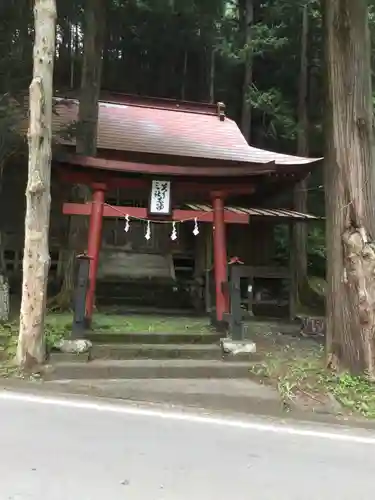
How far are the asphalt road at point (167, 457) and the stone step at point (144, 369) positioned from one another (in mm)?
1270

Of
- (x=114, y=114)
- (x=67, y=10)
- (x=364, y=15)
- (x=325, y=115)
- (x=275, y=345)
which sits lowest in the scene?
(x=275, y=345)

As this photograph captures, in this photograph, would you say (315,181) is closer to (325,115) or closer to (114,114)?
(114,114)

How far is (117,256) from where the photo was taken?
13023mm

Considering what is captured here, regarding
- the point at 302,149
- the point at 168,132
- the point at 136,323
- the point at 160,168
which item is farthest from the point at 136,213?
the point at 302,149

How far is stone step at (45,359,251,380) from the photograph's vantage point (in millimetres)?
7258

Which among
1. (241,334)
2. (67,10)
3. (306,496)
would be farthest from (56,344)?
(67,10)

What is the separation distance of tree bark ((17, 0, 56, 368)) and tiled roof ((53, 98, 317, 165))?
384 centimetres

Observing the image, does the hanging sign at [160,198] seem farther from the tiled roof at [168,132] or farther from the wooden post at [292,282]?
the wooden post at [292,282]

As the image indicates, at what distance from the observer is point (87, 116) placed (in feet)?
A: 36.9

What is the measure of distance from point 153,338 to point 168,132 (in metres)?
7.60

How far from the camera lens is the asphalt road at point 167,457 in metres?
3.74

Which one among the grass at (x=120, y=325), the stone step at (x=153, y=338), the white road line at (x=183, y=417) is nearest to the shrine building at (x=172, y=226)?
the grass at (x=120, y=325)

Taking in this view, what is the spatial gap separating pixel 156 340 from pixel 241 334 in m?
1.33

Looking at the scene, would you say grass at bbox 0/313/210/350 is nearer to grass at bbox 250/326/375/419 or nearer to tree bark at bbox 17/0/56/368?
tree bark at bbox 17/0/56/368
